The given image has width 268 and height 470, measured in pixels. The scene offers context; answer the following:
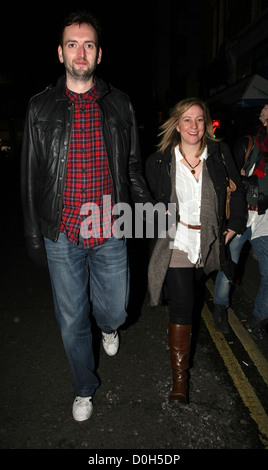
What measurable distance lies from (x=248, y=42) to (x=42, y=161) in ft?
41.1

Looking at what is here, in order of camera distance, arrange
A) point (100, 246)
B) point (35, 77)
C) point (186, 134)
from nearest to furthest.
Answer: point (100, 246) < point (186, 134) < point (35, 77)

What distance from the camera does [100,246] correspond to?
2.57m

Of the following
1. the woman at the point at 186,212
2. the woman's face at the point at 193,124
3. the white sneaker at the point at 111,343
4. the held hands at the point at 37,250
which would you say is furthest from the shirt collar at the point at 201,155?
the white sneaker at the point at 111,343

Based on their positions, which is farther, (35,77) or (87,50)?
(35,77)

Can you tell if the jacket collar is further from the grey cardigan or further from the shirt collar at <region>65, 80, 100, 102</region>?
the grey cardigan

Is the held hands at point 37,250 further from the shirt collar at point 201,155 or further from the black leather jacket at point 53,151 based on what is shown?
the shirt collar at point 201,155

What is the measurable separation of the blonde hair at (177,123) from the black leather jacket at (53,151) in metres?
0.45

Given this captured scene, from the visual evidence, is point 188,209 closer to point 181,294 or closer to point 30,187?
point 181,294

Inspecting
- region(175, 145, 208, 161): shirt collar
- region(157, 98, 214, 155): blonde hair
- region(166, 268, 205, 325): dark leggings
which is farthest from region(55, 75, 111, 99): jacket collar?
region(166, 268, 205, 325): dark leggings

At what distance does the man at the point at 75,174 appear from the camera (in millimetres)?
2352

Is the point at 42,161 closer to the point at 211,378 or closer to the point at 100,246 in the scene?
the point at 100,246

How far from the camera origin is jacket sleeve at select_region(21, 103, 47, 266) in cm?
236
